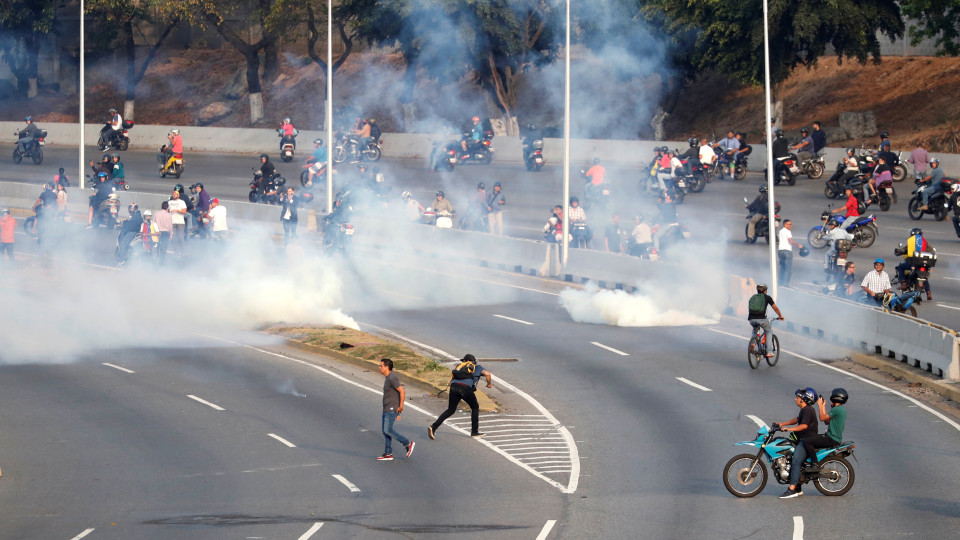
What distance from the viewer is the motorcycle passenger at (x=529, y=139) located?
50.3 m

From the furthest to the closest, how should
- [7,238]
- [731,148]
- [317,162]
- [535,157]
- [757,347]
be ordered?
[535,157] < [731,148] < [317,162] < [7,238] < [757,347]

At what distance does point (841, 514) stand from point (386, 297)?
59.7 feet

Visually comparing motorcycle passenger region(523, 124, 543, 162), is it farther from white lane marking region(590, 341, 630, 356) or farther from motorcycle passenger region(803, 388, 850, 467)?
motorcycle passenger region(803, 388, 850, 467)

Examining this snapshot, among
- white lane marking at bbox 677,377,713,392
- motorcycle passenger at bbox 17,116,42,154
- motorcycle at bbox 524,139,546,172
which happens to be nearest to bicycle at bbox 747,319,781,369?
white lane marking at bbox 677,377,713,392

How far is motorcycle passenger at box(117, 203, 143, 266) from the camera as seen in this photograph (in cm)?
3616

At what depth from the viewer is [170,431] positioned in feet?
67.3

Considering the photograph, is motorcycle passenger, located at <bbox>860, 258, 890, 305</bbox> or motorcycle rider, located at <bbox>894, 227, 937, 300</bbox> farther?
motorcycle rider, located at <bbox>894, 227, 937, 300</bbox>

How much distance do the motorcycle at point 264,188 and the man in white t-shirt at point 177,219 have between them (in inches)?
235

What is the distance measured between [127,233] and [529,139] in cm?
1877

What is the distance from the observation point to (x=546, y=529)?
15336 mm

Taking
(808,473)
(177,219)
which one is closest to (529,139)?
(177,219)

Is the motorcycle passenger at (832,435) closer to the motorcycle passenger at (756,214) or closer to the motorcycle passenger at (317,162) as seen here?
the motorcycle passenger at (756,214)

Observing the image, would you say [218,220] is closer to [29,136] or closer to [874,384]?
[874,384]

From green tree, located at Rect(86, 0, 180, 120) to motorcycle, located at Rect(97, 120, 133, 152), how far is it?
727 centimetres
